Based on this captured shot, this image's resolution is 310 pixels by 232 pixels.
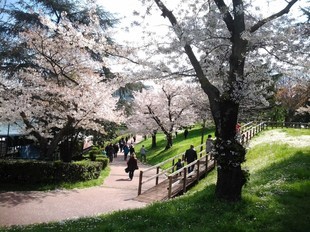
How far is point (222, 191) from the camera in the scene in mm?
9555

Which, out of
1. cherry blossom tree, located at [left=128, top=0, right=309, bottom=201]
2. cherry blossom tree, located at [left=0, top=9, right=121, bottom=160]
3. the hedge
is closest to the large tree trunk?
cherry blossom tree, located at [left=128, top=0, right=309, bottom=201]

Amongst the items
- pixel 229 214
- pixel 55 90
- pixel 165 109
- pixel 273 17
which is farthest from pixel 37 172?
pixel 165 109

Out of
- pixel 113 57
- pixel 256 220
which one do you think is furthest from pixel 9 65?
pixel 256 220

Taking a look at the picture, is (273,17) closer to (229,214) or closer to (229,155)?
(229,155)

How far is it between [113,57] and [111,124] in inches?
725

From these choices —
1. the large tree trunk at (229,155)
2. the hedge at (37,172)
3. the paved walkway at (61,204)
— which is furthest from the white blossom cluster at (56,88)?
the large tree trunk at (229,155)

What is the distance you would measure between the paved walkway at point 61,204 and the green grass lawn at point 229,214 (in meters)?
2.56

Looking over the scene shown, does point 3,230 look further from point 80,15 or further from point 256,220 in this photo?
point 80,15

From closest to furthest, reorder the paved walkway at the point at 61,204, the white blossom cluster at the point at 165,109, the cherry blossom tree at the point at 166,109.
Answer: the paved walkway at the point at 61,204 < the cherry blossom tree at the point at 166,109 < the white blossom cluster at the point at 165,109

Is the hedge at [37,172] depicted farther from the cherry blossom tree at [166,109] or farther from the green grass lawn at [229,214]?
the cherry blossom tree at [166,109]

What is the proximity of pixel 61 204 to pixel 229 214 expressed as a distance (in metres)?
7.96

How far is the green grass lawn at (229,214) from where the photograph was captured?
7.76 metres

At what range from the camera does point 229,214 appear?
8.38 meters

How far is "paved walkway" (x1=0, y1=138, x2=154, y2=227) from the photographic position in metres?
11.9
